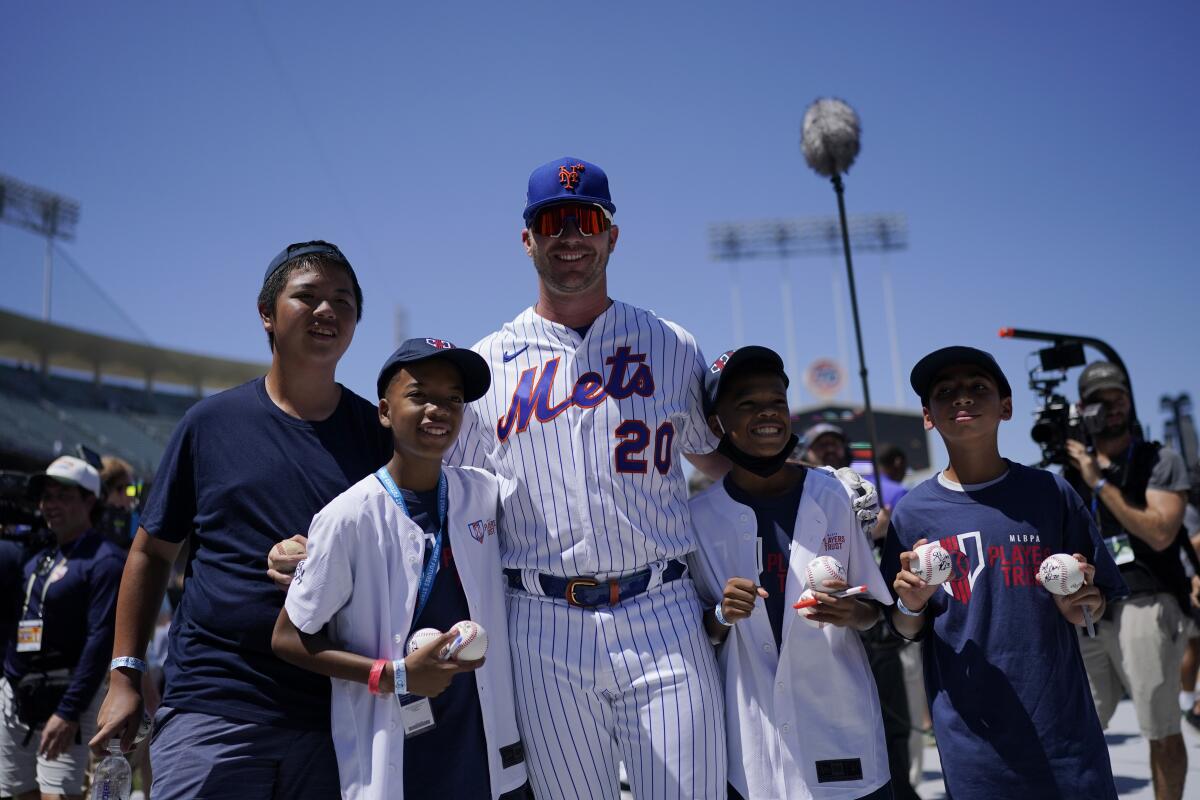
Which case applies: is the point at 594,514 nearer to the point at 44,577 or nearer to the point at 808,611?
the point at 808,611

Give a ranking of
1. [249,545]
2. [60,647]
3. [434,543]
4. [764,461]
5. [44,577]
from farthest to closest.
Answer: [44,577] → [60,647] → [764,461] → [249,545] → [434,543]

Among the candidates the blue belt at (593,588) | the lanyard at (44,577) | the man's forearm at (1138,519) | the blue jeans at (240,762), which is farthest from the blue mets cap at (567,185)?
the lanyard at (44,577)

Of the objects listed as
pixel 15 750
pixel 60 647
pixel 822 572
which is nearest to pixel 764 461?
pixel 822 572

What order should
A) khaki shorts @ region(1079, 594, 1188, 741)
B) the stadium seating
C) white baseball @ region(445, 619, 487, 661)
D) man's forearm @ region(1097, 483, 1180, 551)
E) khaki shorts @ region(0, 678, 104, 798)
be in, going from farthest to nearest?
1. the stadium seating
2. khaki shorts @ region(0, 678, 104, 798)
3. khaki shorts @ region(1079, 594, 1188, 741)
4. man's forearm @ region(1097, 483, 1180, 551)
5. white baseball @ region(445, 619, 487, 661)

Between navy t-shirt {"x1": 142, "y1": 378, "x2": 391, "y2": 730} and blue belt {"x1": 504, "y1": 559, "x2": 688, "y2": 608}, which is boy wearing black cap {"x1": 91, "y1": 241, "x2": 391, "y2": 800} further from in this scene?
blue belt {"x1": 504, "y1": 559, "x2": 688, "y2": 608}

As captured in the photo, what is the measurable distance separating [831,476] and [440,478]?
4.74ft

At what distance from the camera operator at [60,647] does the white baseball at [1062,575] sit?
471 cm

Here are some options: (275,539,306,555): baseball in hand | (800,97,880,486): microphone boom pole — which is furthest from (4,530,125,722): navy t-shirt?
(800,97,880,486): microphone boom pole

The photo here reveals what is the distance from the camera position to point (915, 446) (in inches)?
965

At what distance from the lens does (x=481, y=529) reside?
2.94 metres

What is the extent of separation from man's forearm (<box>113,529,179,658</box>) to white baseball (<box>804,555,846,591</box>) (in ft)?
7.05

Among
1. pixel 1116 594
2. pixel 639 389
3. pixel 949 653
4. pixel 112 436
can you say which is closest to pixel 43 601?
pixel 639 389

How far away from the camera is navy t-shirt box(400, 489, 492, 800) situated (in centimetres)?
263

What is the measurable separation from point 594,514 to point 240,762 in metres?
1.30
